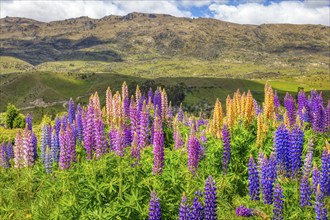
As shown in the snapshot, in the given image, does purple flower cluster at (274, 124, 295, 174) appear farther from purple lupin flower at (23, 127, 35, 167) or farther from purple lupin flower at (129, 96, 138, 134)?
purple lupin flower at (23, 127, 35, 167)

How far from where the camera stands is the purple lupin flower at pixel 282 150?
41.5 ft

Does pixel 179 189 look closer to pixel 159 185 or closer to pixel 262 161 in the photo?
Result: pixel 159 185

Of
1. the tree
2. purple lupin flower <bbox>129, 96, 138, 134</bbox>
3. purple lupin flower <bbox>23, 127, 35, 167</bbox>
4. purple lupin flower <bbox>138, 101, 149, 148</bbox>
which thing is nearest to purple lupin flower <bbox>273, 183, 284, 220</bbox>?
purple lupin flower <bbox>138, 101, 149, 148</bbox>

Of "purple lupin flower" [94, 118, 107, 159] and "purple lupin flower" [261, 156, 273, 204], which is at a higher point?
"purple lupin flower" [94, 118, 107, 159]

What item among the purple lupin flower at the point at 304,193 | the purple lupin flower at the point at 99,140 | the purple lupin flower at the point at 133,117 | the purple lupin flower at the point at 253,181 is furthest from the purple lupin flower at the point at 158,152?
the purple lupin flower at the point at 304,193

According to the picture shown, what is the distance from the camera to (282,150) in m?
12.8

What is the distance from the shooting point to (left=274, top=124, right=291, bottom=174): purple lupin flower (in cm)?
1266

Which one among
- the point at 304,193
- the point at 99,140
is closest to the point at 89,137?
the point at 99,140

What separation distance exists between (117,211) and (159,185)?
1528mm

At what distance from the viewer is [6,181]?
647 inches

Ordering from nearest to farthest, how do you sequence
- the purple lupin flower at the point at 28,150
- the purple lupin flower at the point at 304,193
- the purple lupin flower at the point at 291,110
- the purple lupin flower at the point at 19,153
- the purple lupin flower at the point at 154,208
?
the purple lupin flower at the point at 154,208 → the purple lupin flower at the point at 304,193 → the purple lupin flower at the point at 28,150 → the purple lupin flower at the point at 19,153 → the purple lupin flower at the point at 291,110

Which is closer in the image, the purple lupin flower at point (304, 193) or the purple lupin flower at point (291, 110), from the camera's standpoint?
the purple lupin flower at point (304, 193)

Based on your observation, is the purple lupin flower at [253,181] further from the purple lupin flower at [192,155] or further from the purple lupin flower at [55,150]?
the purple lupin flower at [55,150]

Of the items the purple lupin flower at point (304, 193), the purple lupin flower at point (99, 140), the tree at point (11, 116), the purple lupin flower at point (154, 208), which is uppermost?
the purple lupin flower at point (99, 140)
